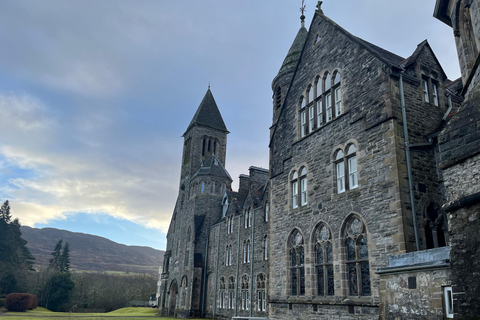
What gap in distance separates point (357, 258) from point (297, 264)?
3.92 m

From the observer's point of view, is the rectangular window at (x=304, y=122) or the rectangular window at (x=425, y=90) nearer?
the rectangular window at (x=425, y=90)

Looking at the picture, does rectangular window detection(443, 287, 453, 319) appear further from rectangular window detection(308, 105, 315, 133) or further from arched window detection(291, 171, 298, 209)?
rectangular window detection(308, 105, 315, 133)

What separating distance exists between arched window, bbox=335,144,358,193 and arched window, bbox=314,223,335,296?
78.1 inches

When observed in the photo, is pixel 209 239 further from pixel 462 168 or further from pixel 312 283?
pixel 462 168

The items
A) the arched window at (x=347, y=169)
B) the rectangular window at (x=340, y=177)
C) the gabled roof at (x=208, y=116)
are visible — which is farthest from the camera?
the gabled roof at (x=208, y=116)

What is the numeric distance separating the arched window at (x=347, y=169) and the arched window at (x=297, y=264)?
3.51 metres

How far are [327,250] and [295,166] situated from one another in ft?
15.2

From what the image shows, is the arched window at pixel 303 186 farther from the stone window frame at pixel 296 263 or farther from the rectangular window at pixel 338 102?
the rectangular window at pixel 338 102

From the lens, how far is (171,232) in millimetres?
52156

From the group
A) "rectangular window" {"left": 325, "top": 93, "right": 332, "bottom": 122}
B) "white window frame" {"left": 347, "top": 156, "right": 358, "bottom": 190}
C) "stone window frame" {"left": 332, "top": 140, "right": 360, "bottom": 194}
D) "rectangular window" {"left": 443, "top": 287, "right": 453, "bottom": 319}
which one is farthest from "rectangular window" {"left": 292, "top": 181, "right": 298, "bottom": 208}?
"rectangular window" {"left": 443, "top": 287, "right": 453, "bottom": 319}

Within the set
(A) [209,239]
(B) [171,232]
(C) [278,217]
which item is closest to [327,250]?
(C) [278,217]

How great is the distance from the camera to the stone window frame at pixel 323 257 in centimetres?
1502

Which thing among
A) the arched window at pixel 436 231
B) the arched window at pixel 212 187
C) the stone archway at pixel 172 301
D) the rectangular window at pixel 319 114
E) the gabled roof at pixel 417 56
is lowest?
the stone archway at pixel 172 301

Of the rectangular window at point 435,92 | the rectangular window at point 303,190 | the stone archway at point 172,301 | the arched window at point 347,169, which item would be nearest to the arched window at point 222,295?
the stone archway at point 172,301
